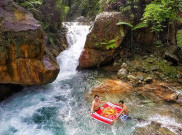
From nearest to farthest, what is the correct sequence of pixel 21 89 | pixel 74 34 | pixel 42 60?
pixel 42 60 < pixel 21 89 < pixel 74 34

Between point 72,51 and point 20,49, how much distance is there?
603 cm

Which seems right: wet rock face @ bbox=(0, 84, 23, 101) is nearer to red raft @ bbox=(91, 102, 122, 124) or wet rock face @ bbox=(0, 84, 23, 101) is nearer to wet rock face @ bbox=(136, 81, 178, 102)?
red raft @ bbox=(91, 102, 122, 124)

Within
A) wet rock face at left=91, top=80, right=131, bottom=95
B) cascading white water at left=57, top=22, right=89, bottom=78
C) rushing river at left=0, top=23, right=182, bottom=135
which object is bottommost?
rushing river at left=0, top=23, right=182, bottom=135

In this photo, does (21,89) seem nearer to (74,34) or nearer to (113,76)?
(113,76)

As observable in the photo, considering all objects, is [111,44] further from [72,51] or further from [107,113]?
[107,113]

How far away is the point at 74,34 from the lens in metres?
12.5

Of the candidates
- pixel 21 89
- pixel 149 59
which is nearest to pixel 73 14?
pixel 149 59

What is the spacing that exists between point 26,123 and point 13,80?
5.74 ft

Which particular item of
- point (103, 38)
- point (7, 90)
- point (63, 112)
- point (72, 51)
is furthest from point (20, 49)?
point (72, 51)

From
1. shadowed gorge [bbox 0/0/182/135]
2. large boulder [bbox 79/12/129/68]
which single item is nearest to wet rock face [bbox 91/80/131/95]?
shadowed gorge [bbox 0/0/182/135]

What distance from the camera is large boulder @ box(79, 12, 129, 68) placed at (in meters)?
10.0

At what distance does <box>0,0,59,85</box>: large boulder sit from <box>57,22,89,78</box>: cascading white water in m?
3.55

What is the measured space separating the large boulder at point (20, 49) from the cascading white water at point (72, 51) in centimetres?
355

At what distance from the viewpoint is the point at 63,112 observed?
6.10 m
